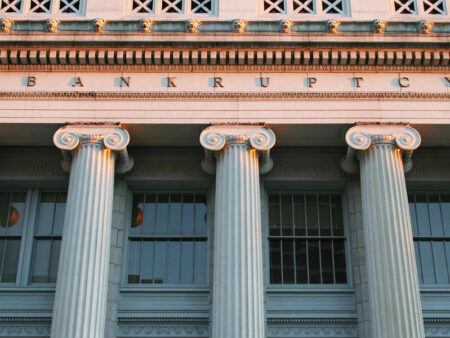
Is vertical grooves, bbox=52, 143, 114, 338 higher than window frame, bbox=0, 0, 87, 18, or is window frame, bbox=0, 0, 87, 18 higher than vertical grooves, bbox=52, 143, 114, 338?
window frame, bbox=0, 0, 87, 18

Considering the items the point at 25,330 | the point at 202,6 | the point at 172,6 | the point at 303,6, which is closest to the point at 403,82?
the point at 303,6

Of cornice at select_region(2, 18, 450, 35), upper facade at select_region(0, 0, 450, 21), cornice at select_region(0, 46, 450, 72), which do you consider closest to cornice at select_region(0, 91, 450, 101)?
cornice at select_region(0, 46, 450, 72)

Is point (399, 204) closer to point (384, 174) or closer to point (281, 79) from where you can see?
point (384, 174)

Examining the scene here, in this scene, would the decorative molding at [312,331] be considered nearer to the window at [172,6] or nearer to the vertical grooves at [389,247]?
the vertical grooves at [389,247]

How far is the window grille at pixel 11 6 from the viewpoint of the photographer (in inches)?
786

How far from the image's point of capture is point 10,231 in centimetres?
1934

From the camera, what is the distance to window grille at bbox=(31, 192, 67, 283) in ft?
61.7

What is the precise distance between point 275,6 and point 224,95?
12.1 ft

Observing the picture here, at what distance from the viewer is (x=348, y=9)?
1964 cm

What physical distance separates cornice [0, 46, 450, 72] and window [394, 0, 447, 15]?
192 centimetres

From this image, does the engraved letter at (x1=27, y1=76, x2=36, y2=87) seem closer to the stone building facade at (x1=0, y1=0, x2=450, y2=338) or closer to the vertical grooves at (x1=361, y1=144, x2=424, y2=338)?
the stone building facade at (x1=0, y1=0, x2=450, y2=338)

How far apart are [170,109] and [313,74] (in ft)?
14.1

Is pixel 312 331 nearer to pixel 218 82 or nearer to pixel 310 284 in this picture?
pixel 310 284

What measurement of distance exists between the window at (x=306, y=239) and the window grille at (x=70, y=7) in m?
8.29
